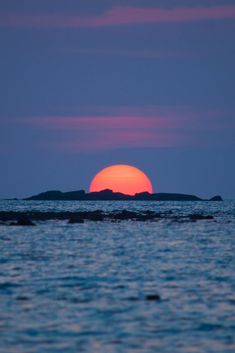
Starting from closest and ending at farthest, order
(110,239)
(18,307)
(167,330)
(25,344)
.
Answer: (25,344) → (167,330) → (18,307) → (110,239)

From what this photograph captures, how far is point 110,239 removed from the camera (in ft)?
204

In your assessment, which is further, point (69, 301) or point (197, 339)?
point (69, 301)

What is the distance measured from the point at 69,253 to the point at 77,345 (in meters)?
27.8

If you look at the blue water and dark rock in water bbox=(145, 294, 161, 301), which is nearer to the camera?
the blue water

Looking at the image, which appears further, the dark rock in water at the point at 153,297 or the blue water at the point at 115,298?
the dark rock in water at the point at 153,297

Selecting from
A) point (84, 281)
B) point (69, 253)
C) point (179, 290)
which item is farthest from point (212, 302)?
point (69, 253)

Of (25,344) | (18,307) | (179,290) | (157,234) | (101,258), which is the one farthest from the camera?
(157,234)

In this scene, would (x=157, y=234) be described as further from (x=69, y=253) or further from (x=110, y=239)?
(x=69, y=253)

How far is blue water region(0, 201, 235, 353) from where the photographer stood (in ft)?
71.0

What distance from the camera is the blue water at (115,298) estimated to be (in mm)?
21641

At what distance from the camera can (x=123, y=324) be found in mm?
23828

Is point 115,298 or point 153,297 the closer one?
point 153,297

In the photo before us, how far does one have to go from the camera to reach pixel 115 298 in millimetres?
28891

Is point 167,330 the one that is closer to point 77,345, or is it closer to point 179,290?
point 77,345
